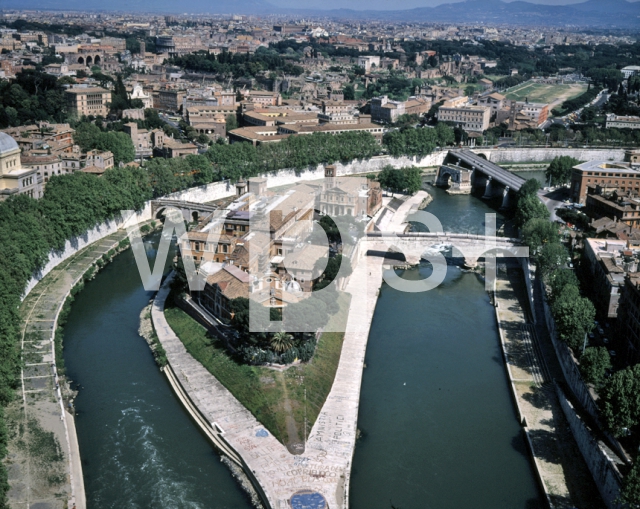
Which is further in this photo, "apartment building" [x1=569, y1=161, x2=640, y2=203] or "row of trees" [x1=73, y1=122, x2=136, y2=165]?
"row of trees" [x1=73, y1=122, x2=136, y2=165]

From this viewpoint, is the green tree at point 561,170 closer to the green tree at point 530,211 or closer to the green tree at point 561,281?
the green tree at point 530,211

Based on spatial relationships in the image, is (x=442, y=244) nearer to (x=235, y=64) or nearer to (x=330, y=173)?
(x=330, y=173)

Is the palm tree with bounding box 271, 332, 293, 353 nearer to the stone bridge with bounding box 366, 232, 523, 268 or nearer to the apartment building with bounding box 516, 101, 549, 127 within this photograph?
the stone bridge with bounding box 366, 232, 523, 268

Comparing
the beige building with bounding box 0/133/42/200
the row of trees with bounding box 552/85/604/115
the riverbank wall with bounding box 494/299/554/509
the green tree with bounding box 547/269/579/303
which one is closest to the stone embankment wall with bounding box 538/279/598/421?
the green tree with bounding box 547/269/579/303

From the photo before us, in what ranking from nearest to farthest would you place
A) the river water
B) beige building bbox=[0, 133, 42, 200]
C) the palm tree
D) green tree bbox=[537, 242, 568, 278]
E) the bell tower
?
the river water < the palm tree < green tree bbox=[537, 242, 568, 278] < beige building bbox=[0, 133, 42, 200] < the bell tower

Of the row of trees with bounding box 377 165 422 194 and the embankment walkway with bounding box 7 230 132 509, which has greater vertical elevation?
the row of trees with bounding box 377 165 422 194

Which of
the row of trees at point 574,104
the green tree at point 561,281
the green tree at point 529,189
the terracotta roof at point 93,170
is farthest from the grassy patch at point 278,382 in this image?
the row of trees at point 574,104

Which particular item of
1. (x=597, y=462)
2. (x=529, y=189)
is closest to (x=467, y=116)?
(x=529, y=189)
